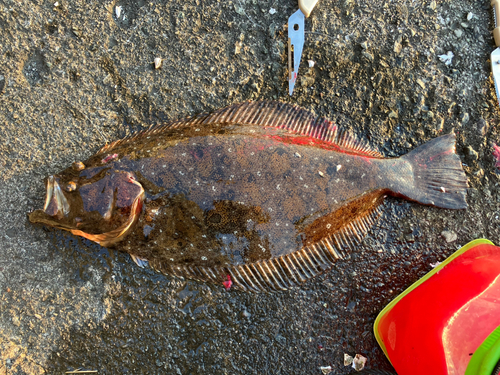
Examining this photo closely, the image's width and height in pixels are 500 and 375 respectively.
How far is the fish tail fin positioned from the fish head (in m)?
1.57

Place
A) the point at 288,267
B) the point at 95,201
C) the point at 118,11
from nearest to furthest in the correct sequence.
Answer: the point at 95,201 → the point at 288,267 → the point at 118,11

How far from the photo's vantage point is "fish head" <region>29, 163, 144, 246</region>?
169 cm

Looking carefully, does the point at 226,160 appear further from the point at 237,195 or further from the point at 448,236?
the point at 448,236

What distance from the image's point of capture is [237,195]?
171 centimetres

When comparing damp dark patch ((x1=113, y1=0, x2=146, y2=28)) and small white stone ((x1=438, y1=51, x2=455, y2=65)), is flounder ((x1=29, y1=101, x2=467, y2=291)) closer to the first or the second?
small white stone ((x1=438, y1=51, x2=455, y2=65))

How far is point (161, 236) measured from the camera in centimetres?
179

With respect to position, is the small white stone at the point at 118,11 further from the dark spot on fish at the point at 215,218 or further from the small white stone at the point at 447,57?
the small white stone at the point at 447,57

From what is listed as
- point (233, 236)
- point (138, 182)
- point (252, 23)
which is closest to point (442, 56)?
point (252, 23)

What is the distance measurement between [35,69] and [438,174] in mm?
2480

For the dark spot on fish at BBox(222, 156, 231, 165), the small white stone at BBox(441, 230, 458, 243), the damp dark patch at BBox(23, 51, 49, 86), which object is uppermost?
the damp dark patch at BBox(23, 51, 49, 86)

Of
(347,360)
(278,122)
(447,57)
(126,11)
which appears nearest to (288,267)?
(347,360)

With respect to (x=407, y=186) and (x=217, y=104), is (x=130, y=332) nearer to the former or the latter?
(x=217, y=104)

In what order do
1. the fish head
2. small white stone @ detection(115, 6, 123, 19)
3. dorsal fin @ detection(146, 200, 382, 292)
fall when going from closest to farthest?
the fish head, dorsal fin @ detection(146, 200, 382, 292), small white stone @ detection(115, 6, 123, 19)

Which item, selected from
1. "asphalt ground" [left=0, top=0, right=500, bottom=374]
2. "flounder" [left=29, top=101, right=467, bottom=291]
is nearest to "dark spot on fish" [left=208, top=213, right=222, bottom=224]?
"flounder" [left=29, top=101, right=467, bottom=291]
